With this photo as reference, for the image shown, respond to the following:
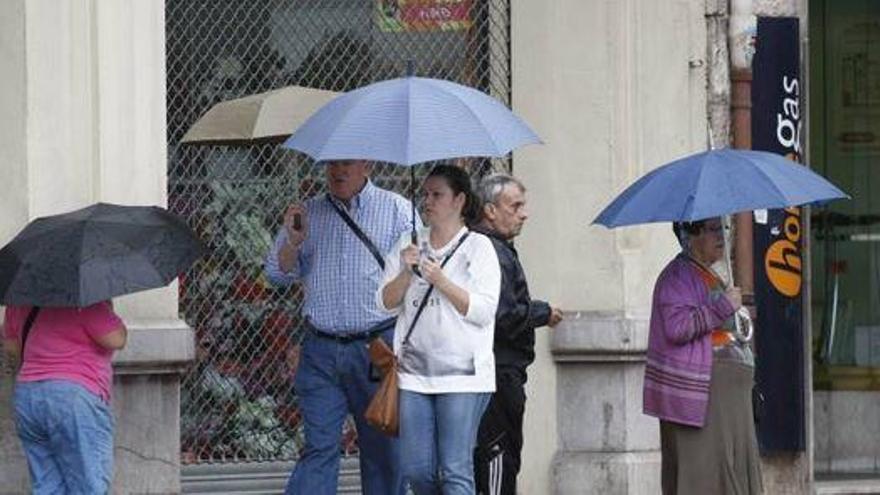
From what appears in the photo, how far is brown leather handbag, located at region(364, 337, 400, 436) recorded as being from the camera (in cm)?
1042

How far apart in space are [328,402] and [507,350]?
81 cm

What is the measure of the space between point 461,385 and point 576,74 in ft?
10.8

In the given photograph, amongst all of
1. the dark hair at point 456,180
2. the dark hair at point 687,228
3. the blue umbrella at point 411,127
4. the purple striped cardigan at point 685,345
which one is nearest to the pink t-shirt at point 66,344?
the blue umbrella at point 411,127

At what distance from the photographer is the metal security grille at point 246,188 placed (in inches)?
503

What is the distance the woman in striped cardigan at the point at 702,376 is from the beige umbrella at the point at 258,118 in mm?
1754

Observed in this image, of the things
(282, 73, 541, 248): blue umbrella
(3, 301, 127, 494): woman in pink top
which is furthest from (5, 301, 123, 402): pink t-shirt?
(282, 73, 541, 248): blue umbrella

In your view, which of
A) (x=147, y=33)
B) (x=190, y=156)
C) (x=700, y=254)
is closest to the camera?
(x=700, y=254)

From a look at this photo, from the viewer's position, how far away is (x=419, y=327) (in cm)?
1041

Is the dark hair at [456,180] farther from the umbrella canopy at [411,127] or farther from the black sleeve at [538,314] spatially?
the black sleeve at [538,314]

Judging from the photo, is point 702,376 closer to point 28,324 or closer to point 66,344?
point 66,344

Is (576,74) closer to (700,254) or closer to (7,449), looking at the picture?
(700,254)

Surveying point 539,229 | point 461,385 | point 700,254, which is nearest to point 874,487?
point 539,229

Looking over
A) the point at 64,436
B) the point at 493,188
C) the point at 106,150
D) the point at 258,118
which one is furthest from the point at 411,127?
the point at 106,150

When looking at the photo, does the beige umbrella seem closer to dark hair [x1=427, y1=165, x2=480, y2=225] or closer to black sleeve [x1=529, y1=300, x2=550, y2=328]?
dark hair [x1=427, y1=165, x2=480, y2=225]
